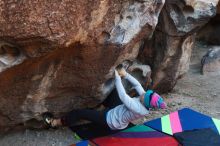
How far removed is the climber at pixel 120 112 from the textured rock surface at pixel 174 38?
0.90 m

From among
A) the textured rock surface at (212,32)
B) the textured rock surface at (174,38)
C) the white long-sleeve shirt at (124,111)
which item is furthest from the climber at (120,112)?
the textured rock surface at (212,32)

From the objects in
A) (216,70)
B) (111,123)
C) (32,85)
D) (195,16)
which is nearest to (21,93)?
(32,85)

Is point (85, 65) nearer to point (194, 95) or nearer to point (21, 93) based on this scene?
point (21, 93)

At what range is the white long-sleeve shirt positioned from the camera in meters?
3.66

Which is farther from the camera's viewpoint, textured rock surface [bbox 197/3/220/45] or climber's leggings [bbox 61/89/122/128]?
textured rock surface [bbox 197/3/220/45]

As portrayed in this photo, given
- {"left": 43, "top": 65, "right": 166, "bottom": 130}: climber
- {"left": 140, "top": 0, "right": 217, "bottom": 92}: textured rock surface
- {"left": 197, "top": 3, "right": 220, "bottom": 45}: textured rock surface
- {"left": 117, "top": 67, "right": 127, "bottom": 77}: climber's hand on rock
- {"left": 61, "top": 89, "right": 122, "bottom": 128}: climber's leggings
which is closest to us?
{"left": 43, "top": 65, "right": 166, "bottom": 130}: climber

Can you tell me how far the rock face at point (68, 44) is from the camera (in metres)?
2.96

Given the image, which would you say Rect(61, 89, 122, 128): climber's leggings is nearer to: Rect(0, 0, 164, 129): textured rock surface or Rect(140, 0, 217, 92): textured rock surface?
Rect(0, 0, 164, 129): textured rock surface

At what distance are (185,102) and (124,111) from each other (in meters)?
1.42

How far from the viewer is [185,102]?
16.2 feet

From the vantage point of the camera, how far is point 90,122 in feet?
13.8

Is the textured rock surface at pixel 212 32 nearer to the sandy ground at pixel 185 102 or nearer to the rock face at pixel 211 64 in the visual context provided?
the sandy ground at pixel 185 102

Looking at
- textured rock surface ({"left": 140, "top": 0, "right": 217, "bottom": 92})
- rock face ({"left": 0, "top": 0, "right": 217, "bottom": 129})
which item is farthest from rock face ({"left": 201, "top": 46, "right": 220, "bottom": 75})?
rock face ({"left": 0, "top": 0, "right": 217, "bottom": 129})

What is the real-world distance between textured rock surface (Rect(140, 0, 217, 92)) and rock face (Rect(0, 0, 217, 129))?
0.01 meters
